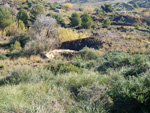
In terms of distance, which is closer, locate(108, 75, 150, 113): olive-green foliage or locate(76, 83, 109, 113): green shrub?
locate(108, 75, 150, 113): olive-green foliage

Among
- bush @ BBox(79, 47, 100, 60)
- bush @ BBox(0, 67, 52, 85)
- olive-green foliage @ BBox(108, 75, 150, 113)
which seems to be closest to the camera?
olive-green foliage @ BBox(108, 75, 150, 113)

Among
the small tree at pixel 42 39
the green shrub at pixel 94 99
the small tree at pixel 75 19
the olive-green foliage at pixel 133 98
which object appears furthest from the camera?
the small tree at pixel 75 19

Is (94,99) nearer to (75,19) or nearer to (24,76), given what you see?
(24,76)

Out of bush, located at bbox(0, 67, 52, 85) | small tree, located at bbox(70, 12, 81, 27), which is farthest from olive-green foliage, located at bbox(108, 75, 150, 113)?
small tree, located at bbox(70, 12, 81, 27)

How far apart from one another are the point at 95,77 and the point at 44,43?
9621mm

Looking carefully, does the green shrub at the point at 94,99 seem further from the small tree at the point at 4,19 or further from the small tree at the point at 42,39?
the small tree at the point at 4,19

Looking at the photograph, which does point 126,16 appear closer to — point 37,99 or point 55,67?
point 55,67

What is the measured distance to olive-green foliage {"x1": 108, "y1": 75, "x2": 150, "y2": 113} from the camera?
2.52 metres

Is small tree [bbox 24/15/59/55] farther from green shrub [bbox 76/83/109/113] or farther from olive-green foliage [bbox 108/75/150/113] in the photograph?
olive-green foliage [bbox 108/75/150/113]

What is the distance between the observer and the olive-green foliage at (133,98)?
2521mm

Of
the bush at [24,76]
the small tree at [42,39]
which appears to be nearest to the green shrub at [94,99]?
the bush at [24,76]

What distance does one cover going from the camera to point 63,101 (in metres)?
3.01

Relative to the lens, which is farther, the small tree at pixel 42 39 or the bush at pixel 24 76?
the small tree at pixel 42 39

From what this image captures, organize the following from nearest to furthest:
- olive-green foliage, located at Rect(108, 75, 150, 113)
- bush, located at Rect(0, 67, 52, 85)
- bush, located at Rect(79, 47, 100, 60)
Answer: olive-green foliage, located at Rect(108, 75, 150, 113), bush, located at Rect(0, 67, 52, 85), bush, located at Rect(79, 47, 100, 60)
